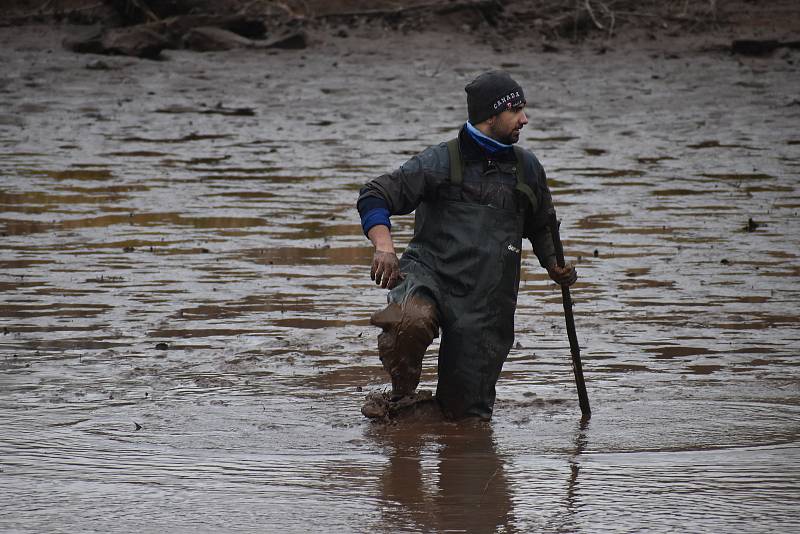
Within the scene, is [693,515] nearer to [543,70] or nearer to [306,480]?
[306,480]

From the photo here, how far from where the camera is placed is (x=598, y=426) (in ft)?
18.9

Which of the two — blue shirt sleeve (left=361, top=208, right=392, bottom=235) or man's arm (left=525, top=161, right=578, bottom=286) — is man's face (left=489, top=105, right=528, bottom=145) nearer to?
man's arm (left=525, top=161, right=578, bottom=286)

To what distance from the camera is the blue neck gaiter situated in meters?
5.66

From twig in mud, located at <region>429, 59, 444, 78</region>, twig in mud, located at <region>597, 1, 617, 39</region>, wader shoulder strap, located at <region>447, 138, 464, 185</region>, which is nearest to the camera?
wader shoulder strap, located at <region>447, 138, 464, 185</region>

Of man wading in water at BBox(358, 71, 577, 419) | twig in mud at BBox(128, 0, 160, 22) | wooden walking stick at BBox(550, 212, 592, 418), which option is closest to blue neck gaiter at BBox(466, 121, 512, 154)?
man wading in water at BBox(358, 71, 577, 419)

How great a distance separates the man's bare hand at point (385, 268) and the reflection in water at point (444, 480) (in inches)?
23.8

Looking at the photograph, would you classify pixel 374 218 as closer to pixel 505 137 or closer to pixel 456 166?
pixel 456 166

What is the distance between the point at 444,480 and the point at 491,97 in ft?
4.94

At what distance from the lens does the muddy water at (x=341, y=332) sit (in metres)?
4.76

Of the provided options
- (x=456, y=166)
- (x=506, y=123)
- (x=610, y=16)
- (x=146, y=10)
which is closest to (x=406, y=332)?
(x=456, y=166)

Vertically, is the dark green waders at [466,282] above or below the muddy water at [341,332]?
above

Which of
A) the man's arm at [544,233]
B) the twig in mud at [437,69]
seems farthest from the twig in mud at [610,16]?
the man's arm at [544,233]

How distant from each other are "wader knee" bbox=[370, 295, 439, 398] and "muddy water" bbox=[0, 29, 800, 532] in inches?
10.2

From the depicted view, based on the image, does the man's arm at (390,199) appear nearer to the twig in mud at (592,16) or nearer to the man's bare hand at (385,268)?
the man's bare hand at (385,268)
